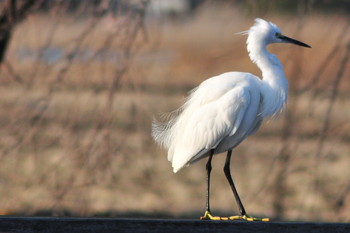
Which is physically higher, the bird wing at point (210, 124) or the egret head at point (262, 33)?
the egret head at point (262, 33)

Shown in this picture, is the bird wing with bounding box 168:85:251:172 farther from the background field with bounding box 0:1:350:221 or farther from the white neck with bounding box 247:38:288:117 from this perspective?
the background field with bounding box 0:1:350:221

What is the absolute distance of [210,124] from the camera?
12.8 feet

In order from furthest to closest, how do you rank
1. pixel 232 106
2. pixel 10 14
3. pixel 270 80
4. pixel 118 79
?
pixel 10 14, pixel 118 79, pixel 270 80, pixel 232 106

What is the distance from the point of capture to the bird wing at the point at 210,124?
3.81m

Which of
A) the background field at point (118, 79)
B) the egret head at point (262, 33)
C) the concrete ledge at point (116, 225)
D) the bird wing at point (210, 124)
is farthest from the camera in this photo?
the background field at point (118, 79)

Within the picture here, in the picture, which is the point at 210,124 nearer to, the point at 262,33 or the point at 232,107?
the point at 232,107

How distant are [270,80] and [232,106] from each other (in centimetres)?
29

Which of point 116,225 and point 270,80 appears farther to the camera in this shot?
point 270,80

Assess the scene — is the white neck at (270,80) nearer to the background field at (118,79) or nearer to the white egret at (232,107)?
the white egret at (232,107)

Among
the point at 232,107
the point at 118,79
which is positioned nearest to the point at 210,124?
the point at 232,107

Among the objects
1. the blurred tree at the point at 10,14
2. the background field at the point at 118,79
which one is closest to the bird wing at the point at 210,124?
the background field at the point at 118,79

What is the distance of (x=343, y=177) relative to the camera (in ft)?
29.9

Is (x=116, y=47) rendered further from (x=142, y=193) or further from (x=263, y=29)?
(x=142, y=193)

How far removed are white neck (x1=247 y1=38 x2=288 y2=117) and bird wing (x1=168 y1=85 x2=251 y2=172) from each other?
13cm
